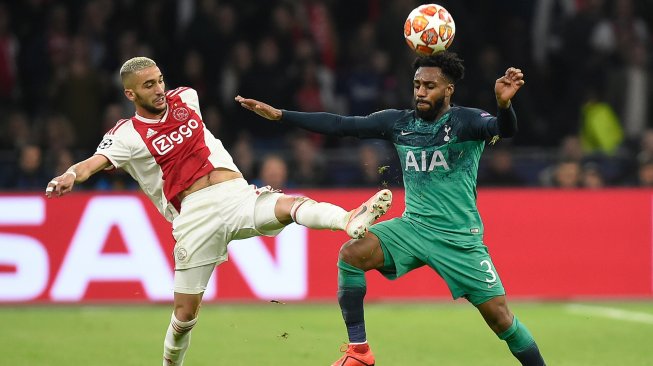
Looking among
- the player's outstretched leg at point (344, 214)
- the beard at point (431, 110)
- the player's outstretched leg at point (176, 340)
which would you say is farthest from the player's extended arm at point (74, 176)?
the beard at point (431, 110)

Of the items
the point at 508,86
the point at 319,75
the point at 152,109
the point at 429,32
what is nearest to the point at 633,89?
the point at 319,75

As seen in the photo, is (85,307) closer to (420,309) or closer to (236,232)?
(420,309)

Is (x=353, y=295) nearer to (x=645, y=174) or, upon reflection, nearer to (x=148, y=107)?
(x=148, y=107)

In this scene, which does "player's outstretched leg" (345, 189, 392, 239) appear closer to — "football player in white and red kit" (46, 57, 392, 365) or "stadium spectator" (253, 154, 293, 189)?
"football player in white and red kit" (46, 57, 392, 365)

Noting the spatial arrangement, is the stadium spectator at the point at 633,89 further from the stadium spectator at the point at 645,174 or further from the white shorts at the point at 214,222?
the white shorts at the point at 214,222

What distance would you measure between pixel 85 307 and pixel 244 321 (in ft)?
6.81

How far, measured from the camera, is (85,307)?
44.6 feet

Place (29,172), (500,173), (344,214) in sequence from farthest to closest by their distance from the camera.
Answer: (500,173) → (29,172) → (344,214)

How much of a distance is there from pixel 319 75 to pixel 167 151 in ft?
27.2

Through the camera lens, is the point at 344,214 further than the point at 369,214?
Yes

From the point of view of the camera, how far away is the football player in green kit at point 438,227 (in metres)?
8.06

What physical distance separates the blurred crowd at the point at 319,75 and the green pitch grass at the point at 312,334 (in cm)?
202

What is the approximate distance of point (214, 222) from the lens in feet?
28.0

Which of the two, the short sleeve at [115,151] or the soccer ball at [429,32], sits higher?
the soccer ball at [429,32]
